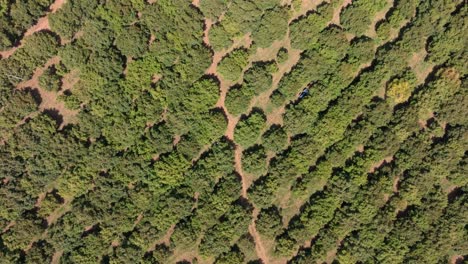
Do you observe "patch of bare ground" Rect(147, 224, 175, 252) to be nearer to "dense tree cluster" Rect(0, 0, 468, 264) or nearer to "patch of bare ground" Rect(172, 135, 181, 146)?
"dense tree cluster" Rect(0, 0, 468, 264)

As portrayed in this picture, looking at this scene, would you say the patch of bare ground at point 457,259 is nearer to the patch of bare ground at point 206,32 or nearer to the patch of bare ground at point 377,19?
the patch of bare ground at point 377,19

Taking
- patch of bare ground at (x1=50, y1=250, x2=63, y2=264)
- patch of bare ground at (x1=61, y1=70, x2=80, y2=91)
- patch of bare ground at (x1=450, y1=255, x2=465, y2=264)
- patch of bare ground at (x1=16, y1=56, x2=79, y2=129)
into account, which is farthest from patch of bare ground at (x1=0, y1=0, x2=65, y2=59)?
patch of bare ground at (x1=450, y1=255, x2=465, y2=264)

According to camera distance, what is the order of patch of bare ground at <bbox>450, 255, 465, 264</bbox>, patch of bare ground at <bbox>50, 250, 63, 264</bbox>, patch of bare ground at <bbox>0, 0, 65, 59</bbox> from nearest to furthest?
patch of bare ground at <bbox>450, 255, 465, 264</bbox>, patch of bare ground at <bbox>50, 250, 63, 264</bbox>, patch of bare ground at <bbox>0, 0, 65, 59</bbox>

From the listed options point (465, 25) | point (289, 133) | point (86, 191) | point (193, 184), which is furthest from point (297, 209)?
point (465, 25)

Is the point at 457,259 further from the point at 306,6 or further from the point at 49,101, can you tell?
the point at 49,101

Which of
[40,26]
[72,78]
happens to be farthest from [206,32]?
[40,26]

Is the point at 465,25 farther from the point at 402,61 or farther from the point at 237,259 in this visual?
the point at 237,259

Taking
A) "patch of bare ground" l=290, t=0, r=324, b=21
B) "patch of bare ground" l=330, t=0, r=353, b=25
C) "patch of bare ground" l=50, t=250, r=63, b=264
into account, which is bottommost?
"patch of bare ground" l=50, t=250, r=63, b=264
